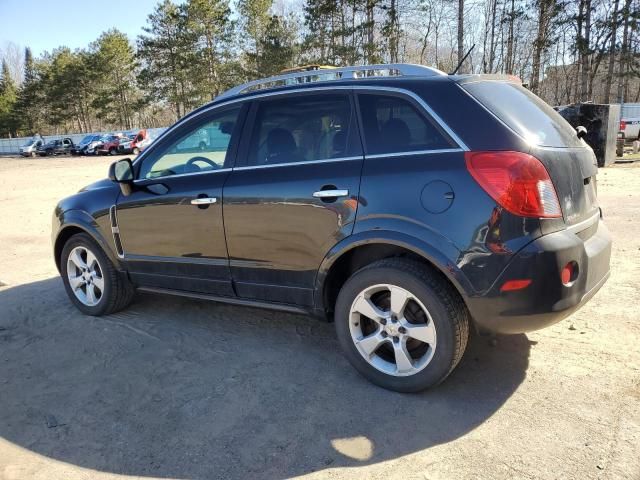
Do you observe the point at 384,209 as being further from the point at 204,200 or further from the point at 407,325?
the point at 204,200

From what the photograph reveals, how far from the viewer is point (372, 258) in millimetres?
3314

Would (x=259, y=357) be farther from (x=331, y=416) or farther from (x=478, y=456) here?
(x=478, y=456)

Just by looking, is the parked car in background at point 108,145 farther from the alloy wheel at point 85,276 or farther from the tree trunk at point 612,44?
the alloy wheel at point 85,276

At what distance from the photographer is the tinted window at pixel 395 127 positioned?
297 centimetres

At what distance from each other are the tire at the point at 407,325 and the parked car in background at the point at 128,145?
1519 inches

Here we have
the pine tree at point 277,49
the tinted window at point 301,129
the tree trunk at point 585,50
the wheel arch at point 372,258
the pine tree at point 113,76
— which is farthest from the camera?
the pine tree at point 113,76

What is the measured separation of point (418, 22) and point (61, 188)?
34188mm

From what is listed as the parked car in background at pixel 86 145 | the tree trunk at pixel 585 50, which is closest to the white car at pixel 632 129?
the tree trunk at pixel 585 50

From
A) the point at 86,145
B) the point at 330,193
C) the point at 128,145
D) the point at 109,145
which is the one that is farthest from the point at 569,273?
the point at 86,145

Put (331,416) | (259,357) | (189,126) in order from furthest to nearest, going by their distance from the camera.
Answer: (189,126), (259,357), (331,416)

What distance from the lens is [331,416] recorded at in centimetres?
296

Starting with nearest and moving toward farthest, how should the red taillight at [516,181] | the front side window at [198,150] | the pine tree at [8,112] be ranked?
1. the red taillight at [516,181]
2. the front side window at [198,150]
3. the pine tree at [8,112]

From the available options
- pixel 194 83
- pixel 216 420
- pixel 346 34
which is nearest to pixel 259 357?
pixel 216 420

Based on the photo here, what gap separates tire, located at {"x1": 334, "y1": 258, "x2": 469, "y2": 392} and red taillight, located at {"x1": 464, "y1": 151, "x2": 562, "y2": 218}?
0.58 meters
